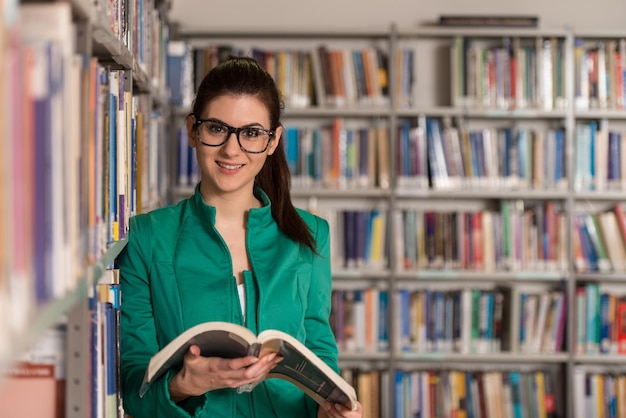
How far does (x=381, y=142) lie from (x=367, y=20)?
666 millimetres

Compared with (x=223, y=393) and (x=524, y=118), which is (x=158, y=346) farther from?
(x=524, y=118)

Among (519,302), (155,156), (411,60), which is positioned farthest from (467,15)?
(155,156)

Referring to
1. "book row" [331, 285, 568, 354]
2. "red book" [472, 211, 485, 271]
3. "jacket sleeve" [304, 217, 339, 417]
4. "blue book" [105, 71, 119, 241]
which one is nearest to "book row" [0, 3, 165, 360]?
"blue book" [105, 71, 119, 241]

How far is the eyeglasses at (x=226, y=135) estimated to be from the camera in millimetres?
1602

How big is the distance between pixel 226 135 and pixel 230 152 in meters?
0.04

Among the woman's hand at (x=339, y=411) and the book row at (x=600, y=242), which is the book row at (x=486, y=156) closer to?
the book row at (x=600, y=242)

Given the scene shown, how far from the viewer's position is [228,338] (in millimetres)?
1277

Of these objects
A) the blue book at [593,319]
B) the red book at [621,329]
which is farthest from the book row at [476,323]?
the red book at [621,329]

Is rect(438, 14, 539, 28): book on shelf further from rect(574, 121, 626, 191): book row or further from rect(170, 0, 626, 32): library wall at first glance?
rect(574, 121, 626, 191): book row

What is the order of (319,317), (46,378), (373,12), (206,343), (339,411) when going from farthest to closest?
(373,12) < (319,317) < (339,411) < (206,343) < (46,378)

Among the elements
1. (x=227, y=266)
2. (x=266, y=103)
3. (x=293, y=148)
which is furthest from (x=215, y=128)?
(x=293, y=148)

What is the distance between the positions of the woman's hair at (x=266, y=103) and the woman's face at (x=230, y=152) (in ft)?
0.08

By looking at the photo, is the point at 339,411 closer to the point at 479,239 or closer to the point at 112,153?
the point at 112,153

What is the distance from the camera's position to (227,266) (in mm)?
1617
